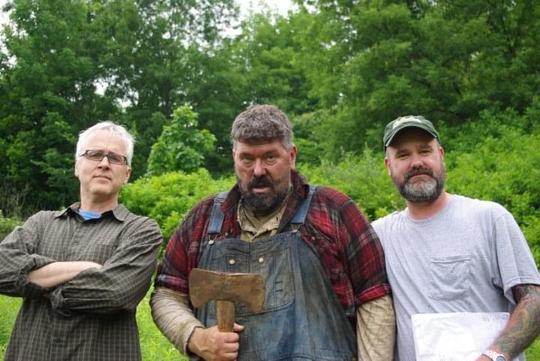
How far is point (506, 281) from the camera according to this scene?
261cm

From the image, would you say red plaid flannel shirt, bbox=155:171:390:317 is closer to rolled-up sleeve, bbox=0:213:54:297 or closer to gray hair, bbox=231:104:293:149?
gray hair, bbox=231:104:293:149

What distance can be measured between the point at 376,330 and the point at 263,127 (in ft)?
3.17

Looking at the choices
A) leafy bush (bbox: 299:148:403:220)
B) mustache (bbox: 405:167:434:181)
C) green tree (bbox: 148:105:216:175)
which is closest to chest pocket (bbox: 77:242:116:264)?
mustache (bbox: 405:167:434:181)

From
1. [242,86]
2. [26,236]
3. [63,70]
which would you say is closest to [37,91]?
[63,70]

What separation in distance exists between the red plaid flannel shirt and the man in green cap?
0.12 meters

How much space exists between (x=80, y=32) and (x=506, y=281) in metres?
27.6

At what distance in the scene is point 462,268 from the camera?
2672 mm

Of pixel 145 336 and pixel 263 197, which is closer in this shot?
pixel 263 197

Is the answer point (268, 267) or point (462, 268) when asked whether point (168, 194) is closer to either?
point (268, 267)

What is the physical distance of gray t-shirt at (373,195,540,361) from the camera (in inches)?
104

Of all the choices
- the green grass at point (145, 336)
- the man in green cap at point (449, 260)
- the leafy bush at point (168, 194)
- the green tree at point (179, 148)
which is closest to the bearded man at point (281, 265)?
the man in green cap at point (449, 260)

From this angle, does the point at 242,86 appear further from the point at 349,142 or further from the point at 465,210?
the point at 465,210

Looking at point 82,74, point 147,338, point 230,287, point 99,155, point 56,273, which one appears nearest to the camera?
point 230,287

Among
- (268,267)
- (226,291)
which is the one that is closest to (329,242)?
(268,267)
